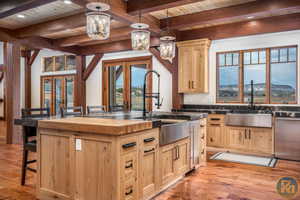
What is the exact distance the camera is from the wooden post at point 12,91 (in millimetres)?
5852

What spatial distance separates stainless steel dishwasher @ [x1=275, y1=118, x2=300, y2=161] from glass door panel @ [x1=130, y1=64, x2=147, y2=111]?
144 inches

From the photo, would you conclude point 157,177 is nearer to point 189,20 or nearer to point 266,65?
point 189,20

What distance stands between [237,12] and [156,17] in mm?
1612

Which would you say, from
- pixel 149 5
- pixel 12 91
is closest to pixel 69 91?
pixel 12 91

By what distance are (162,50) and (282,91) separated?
3216mm

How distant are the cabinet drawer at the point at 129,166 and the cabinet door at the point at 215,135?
131 inches

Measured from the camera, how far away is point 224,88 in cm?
578

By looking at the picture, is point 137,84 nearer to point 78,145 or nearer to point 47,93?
point 47,93

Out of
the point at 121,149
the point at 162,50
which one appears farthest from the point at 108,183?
the point at 162,50

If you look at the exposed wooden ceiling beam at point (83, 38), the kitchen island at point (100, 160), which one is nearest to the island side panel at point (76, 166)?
the kitchen island at point (100, 160)

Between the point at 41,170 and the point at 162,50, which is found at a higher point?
the point at 162,50

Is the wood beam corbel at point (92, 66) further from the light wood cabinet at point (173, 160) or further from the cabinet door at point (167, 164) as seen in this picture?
the cabinet door at point (167, 164)

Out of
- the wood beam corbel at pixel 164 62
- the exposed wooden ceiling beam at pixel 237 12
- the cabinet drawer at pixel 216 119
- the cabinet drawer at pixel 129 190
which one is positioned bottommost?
the cabinet drawer at pixel 129 190

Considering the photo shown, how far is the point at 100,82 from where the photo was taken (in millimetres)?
7691
